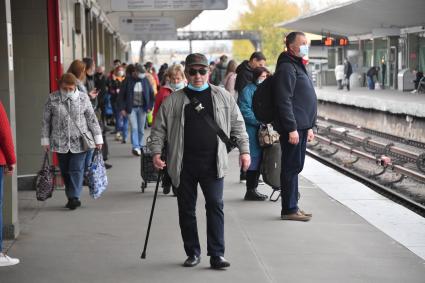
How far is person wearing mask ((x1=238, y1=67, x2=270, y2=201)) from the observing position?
10.4 m

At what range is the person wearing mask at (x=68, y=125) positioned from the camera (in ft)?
31.2

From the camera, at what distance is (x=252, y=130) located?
10.5 m

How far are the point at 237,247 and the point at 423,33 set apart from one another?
107 feet

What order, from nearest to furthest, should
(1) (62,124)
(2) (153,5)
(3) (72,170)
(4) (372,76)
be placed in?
(1) (62,124) → (3) (72,170) → (2) (153,5) → (4) (372,76)

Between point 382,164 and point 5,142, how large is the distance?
11.3 meters

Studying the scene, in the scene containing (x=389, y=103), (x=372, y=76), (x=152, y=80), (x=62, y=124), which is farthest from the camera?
(x=372, y=76)

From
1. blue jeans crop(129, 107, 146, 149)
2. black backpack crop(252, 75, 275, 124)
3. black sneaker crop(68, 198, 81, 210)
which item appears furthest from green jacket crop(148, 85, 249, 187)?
blue jeans crop(129, 107, 146, 149)

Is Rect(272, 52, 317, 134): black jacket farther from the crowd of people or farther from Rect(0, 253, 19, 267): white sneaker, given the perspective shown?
Rect(0, 253, 19, 267): white sneaker

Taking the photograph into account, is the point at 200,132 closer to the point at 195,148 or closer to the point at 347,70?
the point at 195,148

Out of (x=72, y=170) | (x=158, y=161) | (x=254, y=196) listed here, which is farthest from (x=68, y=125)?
(x=158, y=161)

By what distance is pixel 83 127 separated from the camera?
964cm

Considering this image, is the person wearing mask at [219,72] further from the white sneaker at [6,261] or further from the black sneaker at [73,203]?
the white sneaker at [6,261]

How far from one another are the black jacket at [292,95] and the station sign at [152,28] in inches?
687

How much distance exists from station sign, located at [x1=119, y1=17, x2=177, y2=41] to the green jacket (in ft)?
63.9
